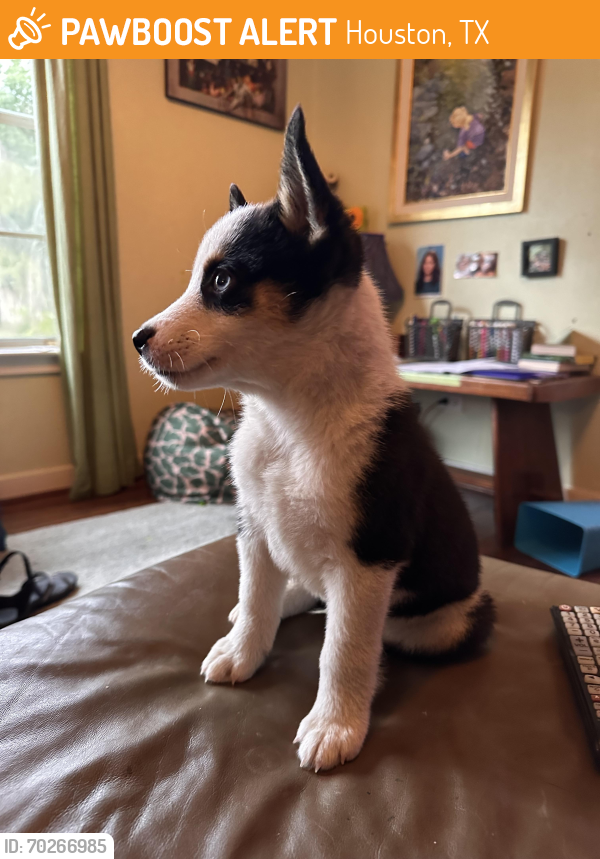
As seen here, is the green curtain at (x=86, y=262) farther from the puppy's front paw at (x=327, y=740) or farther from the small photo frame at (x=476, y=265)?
the puppy's front paw at (x=327, y=740)

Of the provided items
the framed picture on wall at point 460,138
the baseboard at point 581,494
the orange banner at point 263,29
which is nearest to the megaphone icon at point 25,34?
the orange banner at point 263,29

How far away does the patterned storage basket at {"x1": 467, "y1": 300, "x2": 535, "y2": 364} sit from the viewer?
2.36m

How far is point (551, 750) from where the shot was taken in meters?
0.65

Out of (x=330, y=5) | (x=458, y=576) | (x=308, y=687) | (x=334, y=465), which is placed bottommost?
(x=308, y=687)

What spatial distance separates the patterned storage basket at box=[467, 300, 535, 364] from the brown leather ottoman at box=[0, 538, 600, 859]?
68.3 inches

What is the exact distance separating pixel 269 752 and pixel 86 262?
2.24 m

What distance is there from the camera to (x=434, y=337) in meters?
2.59

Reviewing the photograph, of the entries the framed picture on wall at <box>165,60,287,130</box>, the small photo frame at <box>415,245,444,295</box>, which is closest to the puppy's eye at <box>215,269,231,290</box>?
the small photo frame at <box>415,245,444,295</box>

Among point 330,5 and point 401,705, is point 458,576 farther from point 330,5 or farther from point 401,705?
point 330,5

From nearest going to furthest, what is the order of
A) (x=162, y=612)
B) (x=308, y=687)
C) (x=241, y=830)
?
(x=241, y=830) → (x=308, y=687) → (x=162, y=612)

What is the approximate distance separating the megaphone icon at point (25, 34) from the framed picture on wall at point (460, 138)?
68.5 inches

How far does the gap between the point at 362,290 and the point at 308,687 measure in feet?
1.93

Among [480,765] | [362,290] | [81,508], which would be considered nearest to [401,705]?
[480,765]

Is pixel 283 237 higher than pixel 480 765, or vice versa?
pixel 283 237
